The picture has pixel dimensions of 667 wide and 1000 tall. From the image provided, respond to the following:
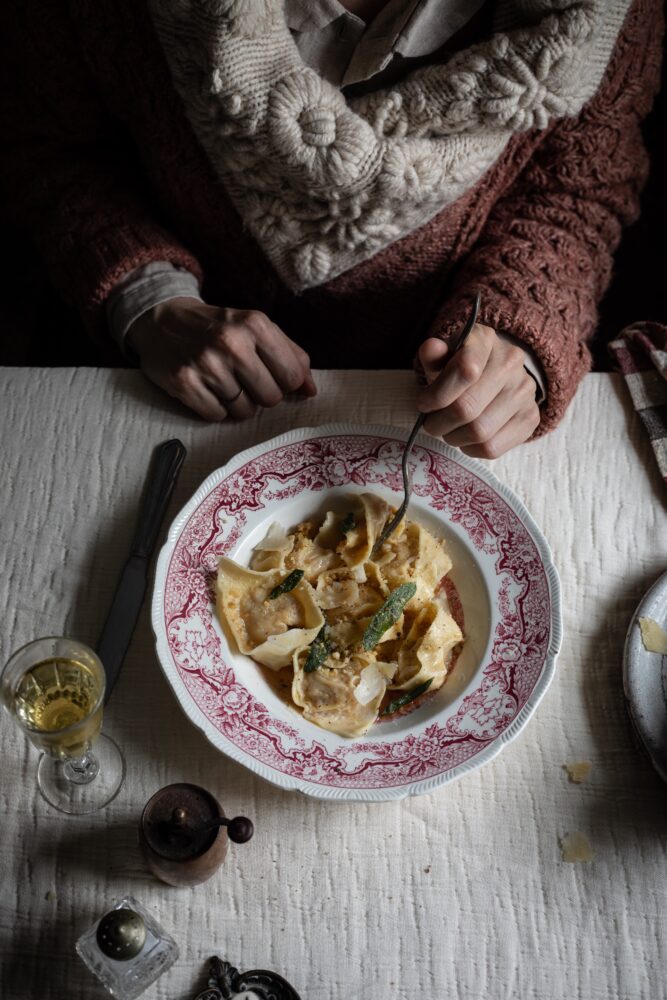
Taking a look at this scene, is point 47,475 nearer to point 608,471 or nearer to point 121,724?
Result: point 121,724

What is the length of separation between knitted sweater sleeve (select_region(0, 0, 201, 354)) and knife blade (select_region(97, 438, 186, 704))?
0.31 meters

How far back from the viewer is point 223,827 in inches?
35.6

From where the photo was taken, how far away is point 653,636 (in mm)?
1022

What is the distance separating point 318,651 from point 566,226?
793 mm

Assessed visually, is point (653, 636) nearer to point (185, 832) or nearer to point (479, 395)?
point (479, 395)

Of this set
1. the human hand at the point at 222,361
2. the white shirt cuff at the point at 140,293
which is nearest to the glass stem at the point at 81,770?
the human hand at the point at 222,361

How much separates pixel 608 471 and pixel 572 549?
0.15 meters

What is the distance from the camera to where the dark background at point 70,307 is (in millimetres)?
1684

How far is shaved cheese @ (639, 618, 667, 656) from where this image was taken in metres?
1.01

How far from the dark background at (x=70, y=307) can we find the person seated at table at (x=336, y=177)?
14.6 inches

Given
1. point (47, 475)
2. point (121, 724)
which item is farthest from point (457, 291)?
point (121, 724)

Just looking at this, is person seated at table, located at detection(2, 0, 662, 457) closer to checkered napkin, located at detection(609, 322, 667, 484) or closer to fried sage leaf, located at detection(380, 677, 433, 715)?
checkered napkin, located at detection(609, 322, 667, 484)

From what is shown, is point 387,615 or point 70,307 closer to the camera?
point 387,615

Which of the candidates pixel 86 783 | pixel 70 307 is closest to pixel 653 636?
pixel 86 783
